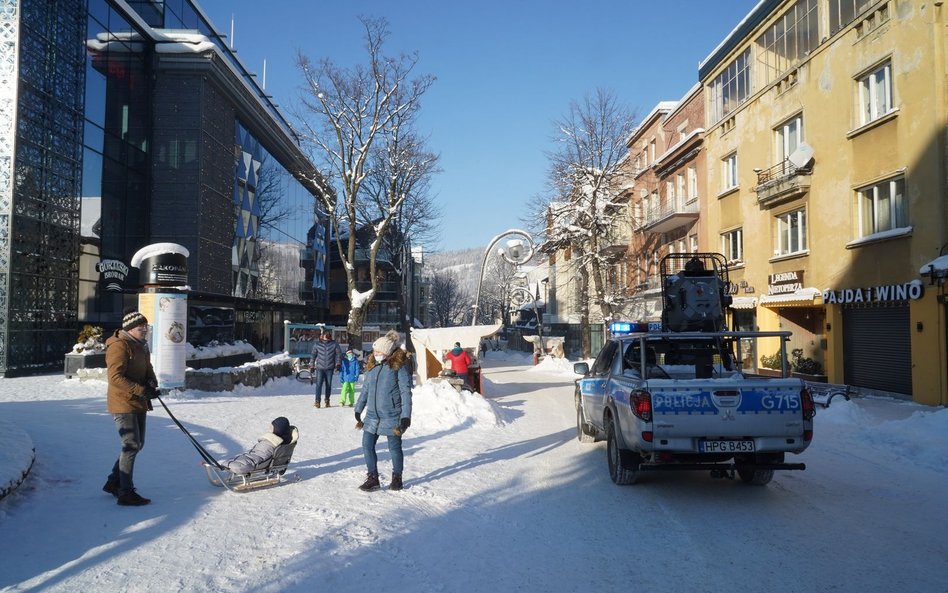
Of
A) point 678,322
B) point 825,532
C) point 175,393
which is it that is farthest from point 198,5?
point 825,532

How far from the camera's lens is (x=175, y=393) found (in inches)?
566

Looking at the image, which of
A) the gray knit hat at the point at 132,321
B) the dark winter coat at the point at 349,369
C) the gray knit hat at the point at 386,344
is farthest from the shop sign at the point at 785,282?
the gray knit hat at the point at 132,321

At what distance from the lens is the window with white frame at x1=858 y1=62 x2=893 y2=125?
17.0 meters

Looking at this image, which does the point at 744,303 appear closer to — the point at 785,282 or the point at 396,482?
the point at 785,282

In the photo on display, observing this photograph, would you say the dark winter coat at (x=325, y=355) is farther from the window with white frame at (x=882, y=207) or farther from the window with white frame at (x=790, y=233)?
the window with white frame at (x=790, y=233)

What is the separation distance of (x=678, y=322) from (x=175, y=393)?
11.4m

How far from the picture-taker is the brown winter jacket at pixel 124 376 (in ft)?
18.9

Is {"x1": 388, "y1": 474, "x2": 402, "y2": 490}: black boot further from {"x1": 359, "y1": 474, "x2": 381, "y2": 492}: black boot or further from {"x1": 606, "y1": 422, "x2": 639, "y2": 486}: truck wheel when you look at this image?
{"x1": 606, "y1": 422, "x2": 639, "y2": 486}: truck wheel

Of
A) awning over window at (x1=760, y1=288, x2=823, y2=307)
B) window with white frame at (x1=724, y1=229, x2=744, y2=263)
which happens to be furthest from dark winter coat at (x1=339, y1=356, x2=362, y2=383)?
window with white frame at (x1=724, y1=229, x2=744, y2=263)

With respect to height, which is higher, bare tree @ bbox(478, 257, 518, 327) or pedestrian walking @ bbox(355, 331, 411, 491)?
bare tree @ bbox(478, 257, 518, 327)

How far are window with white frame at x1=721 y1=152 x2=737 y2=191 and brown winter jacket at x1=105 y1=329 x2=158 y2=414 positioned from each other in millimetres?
25205

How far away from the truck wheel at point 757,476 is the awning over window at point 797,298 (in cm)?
1478

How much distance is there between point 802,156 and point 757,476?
16097mm

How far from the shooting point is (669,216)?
98.9ft
